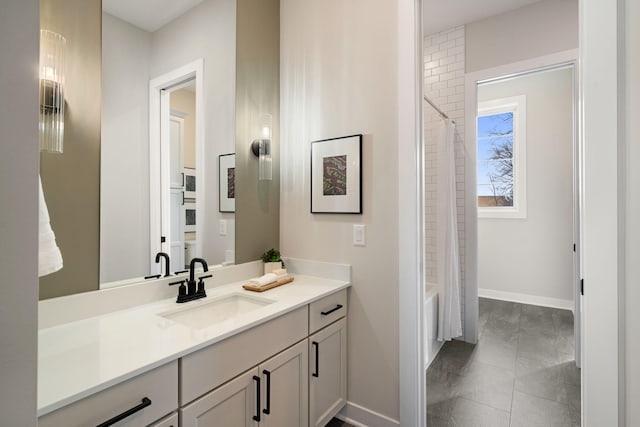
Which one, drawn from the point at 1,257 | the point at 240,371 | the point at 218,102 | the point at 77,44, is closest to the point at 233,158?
the point at 218,102

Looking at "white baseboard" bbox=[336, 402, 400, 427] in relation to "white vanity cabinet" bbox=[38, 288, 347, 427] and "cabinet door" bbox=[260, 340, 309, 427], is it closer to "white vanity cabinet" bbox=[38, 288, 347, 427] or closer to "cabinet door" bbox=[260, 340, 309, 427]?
"white vanity cabinet" bbox=[38, 288, 347, 427]

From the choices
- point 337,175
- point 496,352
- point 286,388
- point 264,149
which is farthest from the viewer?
point 496,352

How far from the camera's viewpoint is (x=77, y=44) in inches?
50.1

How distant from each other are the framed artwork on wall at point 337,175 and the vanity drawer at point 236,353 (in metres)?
0.68

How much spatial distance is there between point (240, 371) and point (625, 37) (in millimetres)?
1820

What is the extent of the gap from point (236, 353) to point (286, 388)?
39cm

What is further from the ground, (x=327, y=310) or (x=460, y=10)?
(x=460, y=10)

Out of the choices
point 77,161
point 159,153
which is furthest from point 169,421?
point 159,153

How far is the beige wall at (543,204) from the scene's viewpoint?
12.4 feet

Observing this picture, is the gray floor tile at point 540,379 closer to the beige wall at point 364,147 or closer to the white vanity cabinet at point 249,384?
the beige wall at point 364,147

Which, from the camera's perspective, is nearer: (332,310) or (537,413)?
(332,310)

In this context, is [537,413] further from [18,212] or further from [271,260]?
[18,212]

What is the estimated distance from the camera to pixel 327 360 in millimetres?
1722

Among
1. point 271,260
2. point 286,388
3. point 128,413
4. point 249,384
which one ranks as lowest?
point 286,388
